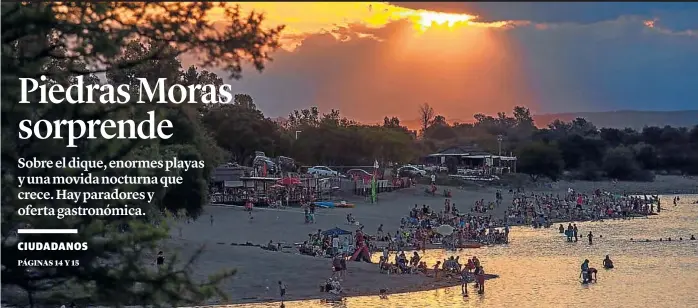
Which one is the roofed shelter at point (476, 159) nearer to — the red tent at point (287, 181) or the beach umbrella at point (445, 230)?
the red tent at point (287, 181)

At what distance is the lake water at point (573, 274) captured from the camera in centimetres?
2548

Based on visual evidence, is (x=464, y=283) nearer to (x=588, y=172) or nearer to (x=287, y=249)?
(x=287, y=249)

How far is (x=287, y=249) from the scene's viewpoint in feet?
115

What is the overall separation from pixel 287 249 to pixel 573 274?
1095 cm

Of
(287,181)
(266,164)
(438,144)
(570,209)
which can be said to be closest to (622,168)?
(438,144)

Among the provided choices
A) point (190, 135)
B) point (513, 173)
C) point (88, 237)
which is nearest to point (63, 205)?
point (88, 237)

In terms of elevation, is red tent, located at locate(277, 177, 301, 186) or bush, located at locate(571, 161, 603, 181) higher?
bush, located at locate(571, 161, 603, 181)

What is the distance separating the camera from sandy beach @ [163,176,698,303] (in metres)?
25.3

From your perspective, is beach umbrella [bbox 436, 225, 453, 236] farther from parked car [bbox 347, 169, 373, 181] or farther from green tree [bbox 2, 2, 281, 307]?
green tree [bbox 2, 2, 281, 307]

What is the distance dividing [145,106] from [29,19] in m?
1.28

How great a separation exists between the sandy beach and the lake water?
3.88ft

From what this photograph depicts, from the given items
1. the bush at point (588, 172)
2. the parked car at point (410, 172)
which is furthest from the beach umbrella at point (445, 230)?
the bush at point (588, 172)

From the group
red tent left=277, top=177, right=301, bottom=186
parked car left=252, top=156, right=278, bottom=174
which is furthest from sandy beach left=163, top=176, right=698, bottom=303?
parked car left=252, top=156, right=278, bottom=174

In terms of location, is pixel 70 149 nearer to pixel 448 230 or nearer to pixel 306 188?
pixel 448 230
